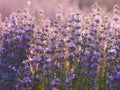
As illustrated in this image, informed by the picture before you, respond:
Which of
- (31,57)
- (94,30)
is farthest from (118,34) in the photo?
(31,57)

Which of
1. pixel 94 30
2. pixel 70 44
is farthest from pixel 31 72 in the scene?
pixel 94 30

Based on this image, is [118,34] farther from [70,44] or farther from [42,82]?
[42,82]

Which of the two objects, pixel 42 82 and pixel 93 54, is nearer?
pixel 93 54

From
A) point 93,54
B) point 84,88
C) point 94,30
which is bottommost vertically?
point 84,88

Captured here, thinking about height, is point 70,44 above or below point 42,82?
above

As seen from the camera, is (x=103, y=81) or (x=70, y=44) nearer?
(x=70, y=44)

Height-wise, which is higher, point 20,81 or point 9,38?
point 9,38

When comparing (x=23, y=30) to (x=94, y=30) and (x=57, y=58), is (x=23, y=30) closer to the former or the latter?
(x=57, y=58)
